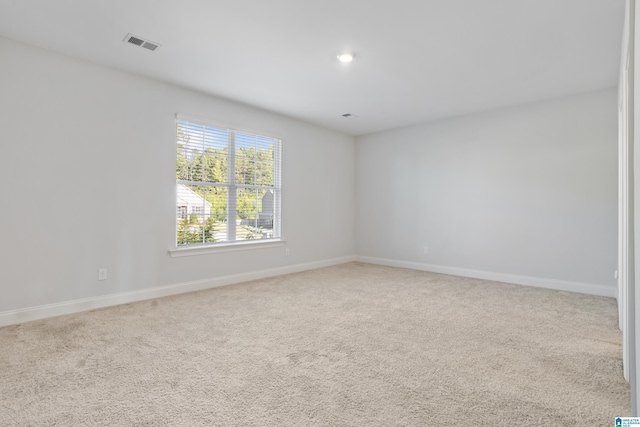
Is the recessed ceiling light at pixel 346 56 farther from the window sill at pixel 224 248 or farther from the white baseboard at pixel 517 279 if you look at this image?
the white baseboard at pixel 517 279

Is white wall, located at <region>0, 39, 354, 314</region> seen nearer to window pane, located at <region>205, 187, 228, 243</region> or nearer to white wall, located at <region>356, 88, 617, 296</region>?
window pane, located at <region>205, 187, 228, 243</region>

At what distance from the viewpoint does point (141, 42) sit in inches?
116

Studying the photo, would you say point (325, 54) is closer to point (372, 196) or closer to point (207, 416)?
point (207, 416)

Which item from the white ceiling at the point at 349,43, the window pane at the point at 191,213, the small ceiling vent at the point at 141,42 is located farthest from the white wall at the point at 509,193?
the small ceiling vent at the point at 141,42

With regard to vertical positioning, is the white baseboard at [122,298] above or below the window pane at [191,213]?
below

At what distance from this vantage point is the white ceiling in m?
2.46

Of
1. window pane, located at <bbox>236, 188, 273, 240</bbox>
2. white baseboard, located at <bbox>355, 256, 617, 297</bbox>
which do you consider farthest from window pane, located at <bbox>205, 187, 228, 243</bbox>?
white baseboard, located at <bbox>355, 256, 617, 297</bbox>

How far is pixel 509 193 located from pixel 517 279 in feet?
4.01

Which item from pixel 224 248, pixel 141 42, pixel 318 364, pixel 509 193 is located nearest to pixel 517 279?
pixel 509 193

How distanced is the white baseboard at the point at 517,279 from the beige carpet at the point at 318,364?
33cm

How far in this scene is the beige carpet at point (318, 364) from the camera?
1661 millimetres

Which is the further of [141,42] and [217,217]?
[217,217]

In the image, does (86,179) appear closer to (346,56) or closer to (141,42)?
(141,42)

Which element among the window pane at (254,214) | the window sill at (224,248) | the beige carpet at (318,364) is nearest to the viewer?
the beige carpet at (318,364)
